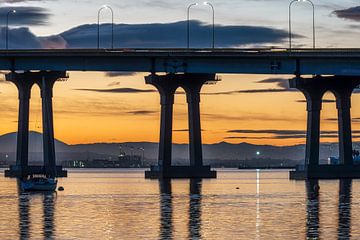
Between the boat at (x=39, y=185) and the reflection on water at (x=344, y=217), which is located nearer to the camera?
the reflection on water at (x=344, y=217)

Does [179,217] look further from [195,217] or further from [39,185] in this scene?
[39,185]

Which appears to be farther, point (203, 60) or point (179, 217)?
point (203, 60)

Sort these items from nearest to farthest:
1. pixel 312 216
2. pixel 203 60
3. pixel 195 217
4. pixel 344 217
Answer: pixel 344 217 → pixel 195 217 → pixel 312 216 → pixel 203 60

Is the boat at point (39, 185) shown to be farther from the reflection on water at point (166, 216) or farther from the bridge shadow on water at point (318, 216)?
the bridge shadow on water at point (318, 216)

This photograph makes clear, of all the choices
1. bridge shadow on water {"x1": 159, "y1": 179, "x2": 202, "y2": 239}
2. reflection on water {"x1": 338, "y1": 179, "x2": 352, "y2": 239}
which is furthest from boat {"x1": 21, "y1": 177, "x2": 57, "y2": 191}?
reflection on water {"x1": 338, "y1": 179, "x2": 352, "y2": 239}

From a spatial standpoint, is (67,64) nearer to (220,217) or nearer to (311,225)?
(220,217)

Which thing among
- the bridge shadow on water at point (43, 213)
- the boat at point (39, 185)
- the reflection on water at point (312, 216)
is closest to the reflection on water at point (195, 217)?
the reflection on water at point (312, 216)

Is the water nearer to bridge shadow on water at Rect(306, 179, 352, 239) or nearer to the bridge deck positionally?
bridge shadow on water at Rect(306, 179, 352, 239)

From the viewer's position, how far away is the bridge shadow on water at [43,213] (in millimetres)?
80875

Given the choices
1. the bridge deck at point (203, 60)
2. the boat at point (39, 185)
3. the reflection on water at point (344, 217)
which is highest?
the bridge deck at point (203, 60)

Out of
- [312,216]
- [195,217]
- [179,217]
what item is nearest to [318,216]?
[312,216]

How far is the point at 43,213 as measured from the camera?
104312 mm

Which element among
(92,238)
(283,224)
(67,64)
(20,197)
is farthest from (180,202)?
(67,64)

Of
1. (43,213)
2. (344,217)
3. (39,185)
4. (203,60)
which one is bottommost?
(344,217)
